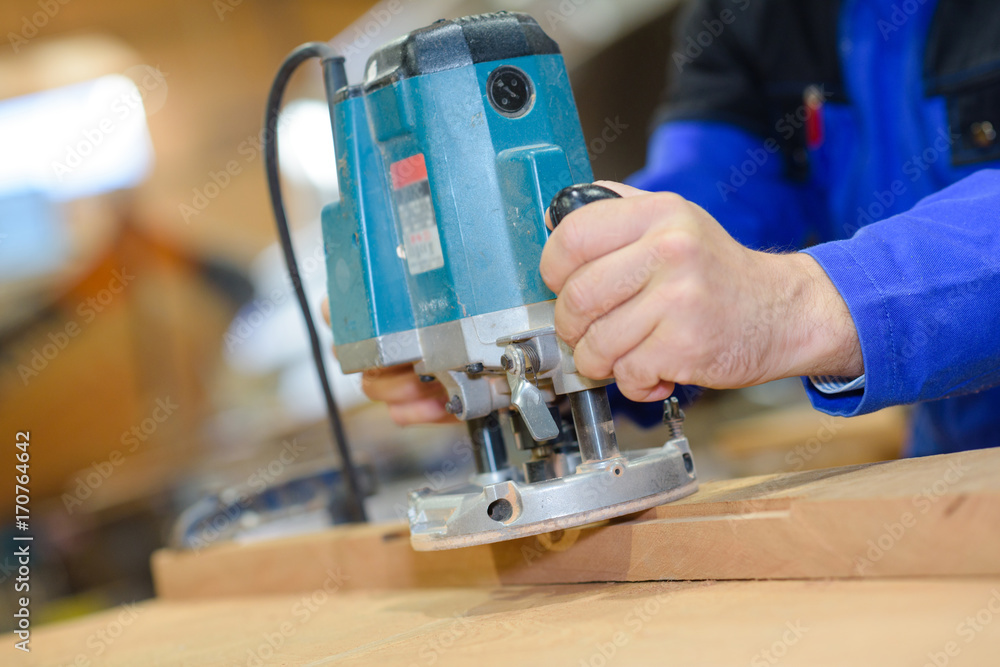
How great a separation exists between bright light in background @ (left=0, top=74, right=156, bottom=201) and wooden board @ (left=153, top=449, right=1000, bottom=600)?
4532 millimetres

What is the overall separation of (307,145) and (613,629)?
14.2 ft

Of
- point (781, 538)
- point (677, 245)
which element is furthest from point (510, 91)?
point (781, 538)

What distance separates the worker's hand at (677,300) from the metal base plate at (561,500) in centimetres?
9

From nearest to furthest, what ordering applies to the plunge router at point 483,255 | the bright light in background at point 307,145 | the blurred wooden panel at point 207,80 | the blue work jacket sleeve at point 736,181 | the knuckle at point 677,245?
the knuckle at point 677,245 → the plunge router at point 483,255 → the blue work jacket sleeve at point 736,181 → the bright light in background at point 307,145 → the blurred wooden panel at point 207,80

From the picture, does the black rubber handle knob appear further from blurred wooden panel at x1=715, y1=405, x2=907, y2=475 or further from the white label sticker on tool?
blurred wooden panel at x1=715, y1=405, x2=907, y2=475

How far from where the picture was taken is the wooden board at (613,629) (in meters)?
0.53

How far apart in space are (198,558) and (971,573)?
123cm

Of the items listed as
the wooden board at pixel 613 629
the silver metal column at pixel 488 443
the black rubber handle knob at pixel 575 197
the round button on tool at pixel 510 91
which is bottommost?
the wooden board at pixel 613 629

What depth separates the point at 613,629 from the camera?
26.2 inches

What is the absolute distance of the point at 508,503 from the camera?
81 cm

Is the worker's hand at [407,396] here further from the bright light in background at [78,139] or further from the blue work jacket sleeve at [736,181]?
the bright light in background at [78,139]

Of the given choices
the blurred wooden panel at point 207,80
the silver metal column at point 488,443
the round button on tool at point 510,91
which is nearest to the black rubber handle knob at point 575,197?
the round button on tool at point 510,91

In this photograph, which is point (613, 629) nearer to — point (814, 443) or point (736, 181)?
point (736, 181)

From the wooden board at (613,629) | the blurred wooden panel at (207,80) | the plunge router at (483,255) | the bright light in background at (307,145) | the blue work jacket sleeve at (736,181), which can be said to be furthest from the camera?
the blurred wooden panel at (207,80)
